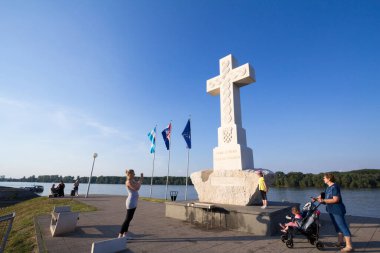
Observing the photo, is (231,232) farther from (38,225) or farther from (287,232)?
(38,225)

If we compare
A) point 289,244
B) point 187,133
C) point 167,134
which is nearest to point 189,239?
point 289,244

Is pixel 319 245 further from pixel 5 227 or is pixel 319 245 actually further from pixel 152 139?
pixel 152 139

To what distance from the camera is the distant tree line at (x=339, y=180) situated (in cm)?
5709

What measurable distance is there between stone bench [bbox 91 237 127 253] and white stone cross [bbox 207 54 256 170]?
15.6ft

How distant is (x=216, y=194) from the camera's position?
321 inches

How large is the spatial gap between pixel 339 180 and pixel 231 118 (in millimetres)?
67114

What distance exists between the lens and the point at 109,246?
419 cm

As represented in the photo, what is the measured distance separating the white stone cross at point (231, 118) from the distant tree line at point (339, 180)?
4641 cm

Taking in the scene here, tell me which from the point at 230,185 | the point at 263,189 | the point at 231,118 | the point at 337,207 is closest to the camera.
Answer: the point at 337,207

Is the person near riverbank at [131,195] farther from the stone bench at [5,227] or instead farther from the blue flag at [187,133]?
the blue flag at [187,133]

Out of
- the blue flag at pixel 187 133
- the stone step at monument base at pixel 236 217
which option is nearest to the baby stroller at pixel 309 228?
the stone step at monument base at pixel 236 217

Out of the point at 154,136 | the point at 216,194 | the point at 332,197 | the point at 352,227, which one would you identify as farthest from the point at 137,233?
the point at 154,136

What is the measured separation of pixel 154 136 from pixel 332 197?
706 inches

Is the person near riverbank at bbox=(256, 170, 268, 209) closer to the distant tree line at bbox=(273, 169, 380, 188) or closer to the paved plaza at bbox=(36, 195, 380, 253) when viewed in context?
the paved plaza at bbox=(36, 195, 380, 253)
